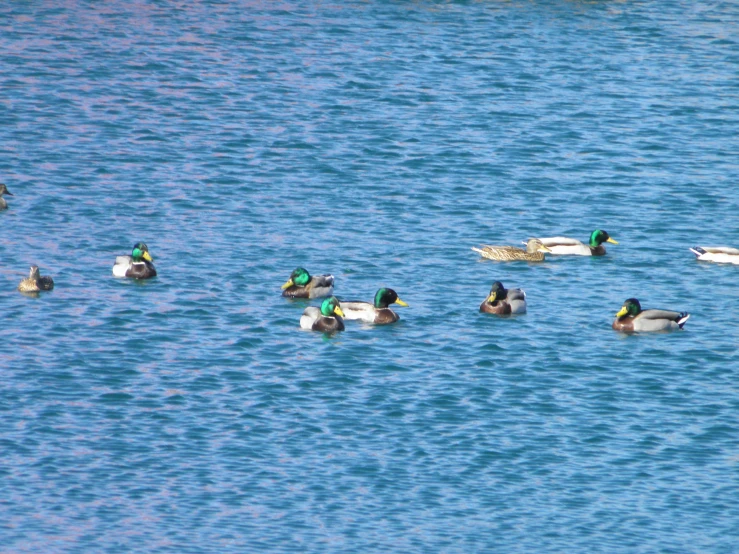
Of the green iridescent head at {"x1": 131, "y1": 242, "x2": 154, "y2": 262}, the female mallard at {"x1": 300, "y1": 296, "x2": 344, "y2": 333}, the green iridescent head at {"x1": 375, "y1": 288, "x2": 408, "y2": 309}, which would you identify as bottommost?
the female mallard at {"x1": 300, "y1": 296, "x2": 344, "y2": 333}

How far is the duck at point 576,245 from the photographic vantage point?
29.5 m

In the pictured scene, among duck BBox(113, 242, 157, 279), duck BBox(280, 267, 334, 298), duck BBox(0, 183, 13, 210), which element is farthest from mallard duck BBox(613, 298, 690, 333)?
duck BBox(0, 183, 13, 210)

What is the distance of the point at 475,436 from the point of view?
68.1ft

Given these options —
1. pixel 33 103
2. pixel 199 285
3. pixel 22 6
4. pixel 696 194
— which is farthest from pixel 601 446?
pixel 22 6

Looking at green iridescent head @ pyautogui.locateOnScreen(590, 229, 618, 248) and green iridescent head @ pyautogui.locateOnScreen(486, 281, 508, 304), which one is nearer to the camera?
green iridescent head @ pyautogui.locateOnScreen(486, 281, 508, 304)

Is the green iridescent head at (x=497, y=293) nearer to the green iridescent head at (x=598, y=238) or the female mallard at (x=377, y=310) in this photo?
the female mallard at (x=377, y=310)

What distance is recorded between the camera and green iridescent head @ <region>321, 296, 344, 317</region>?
82.6 ft

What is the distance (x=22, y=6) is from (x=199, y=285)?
25.2m

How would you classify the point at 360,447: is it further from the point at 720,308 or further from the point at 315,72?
the point at 315,72

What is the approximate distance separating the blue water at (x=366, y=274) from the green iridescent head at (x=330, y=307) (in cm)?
59

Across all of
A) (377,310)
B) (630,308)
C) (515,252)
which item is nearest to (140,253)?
(377,310)

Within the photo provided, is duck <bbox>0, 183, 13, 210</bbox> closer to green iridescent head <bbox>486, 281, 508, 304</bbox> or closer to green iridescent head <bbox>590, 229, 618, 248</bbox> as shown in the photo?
green iridescent head <bbox>486, 281, 508, 304</bbox>

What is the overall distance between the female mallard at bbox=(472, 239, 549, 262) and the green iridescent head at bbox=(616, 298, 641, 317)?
3.83 m

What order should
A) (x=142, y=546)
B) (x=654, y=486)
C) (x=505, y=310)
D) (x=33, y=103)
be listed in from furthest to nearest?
(x=33, y=103) < (x=505, y=310) < (x=654, y=486) < (x=142, y=546)
